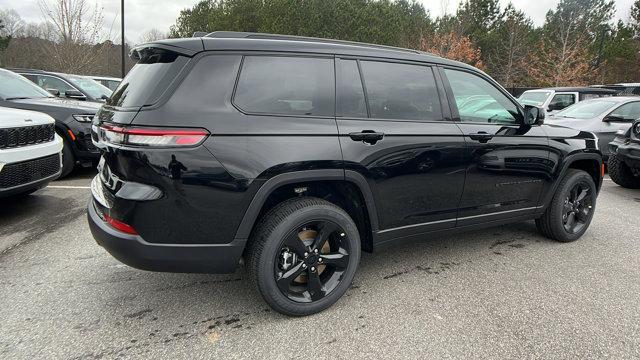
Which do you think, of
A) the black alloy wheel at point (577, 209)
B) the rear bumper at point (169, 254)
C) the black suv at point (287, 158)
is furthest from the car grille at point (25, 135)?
the black alloy wheel at point (577, 209)

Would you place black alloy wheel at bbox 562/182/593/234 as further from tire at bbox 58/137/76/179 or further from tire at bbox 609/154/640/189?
tire at bbox 58/137/76/179

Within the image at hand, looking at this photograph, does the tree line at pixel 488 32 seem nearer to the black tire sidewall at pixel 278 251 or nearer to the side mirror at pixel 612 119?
the side mirror at pixel 612 119

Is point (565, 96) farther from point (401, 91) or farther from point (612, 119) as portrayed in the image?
point (401, 91)

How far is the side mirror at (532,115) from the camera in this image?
3795 millimetres

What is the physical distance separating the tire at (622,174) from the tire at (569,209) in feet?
10.6

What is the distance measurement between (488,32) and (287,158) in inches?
1643

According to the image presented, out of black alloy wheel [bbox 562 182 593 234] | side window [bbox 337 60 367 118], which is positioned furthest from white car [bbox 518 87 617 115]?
side window [bbox 337 60 367 118]

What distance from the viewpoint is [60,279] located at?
329 cm

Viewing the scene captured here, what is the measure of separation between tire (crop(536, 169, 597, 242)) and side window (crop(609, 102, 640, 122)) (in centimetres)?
506

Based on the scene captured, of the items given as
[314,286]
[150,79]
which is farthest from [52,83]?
[314,286]

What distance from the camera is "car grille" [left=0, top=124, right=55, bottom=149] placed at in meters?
4.29

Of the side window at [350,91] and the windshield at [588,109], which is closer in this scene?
the side window at [350,91]

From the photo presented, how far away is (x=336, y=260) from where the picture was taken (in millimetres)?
2887

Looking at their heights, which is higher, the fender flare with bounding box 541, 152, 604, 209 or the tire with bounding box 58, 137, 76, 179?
the fender flare with bounding box 541, 152, 604, 209
